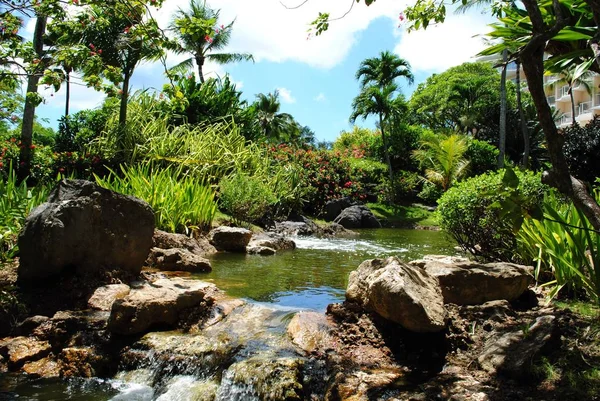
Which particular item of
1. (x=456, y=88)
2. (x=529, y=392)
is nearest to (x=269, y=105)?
(x=456, y=88)

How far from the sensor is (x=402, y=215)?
92.3 feet

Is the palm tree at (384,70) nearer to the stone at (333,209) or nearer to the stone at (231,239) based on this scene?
the stone at (333,209)

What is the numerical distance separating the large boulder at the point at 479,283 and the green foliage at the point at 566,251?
1.59 feet

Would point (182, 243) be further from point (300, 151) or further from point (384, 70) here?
point (384, 70)

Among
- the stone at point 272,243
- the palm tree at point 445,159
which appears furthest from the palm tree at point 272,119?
the stone at point 272,243

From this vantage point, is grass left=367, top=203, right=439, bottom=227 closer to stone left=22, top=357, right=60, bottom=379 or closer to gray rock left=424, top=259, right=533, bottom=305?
gray rock left=424, top=259, right=533, bottom=305

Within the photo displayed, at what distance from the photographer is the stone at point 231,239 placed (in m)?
11.4

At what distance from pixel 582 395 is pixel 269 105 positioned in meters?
48.2

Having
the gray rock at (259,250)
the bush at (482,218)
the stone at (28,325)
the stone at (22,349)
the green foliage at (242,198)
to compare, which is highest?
the green foliage at (242,198)

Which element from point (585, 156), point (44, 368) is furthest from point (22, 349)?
point (585, 156)

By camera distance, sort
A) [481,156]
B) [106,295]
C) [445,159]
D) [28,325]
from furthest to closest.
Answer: [481,156] → [445,159] → [106,295] → [28,325]

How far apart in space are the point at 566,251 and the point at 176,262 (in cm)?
A: 599

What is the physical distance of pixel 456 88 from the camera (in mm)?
42625

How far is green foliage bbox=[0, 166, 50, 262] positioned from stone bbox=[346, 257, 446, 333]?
5.25 metres
